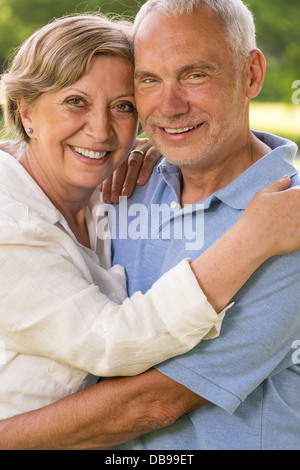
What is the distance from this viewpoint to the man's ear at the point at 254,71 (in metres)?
1.71

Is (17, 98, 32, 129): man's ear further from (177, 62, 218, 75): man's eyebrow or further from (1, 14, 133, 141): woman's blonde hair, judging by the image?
(177, 62, 218, 75): man's eyebrow

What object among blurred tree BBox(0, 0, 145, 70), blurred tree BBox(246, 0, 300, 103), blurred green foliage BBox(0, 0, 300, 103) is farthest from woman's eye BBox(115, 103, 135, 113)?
blurred tree BBox(0, 0, 145, 70)

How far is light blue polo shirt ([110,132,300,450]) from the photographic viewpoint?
1.46 meters

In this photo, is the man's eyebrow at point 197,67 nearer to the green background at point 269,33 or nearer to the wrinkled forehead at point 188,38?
the wrinkled forehead at point 188,38

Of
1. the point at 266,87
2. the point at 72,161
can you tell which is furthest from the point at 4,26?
the point at 72,161

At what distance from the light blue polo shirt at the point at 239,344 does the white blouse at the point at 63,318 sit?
76 millimetres

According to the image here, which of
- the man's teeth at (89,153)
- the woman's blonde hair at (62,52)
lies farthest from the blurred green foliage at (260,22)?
the man's teeth at (89,153)

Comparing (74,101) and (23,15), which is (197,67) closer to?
(74,101)

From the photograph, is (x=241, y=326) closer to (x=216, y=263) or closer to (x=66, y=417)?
(x=216, y=263)

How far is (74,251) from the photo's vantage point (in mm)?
1613

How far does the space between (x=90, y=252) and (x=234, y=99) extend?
1.89 ft

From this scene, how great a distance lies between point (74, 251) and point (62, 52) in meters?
0.51

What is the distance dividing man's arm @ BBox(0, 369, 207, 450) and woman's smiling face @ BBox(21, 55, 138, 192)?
59 centimetres

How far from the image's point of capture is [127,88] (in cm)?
170
